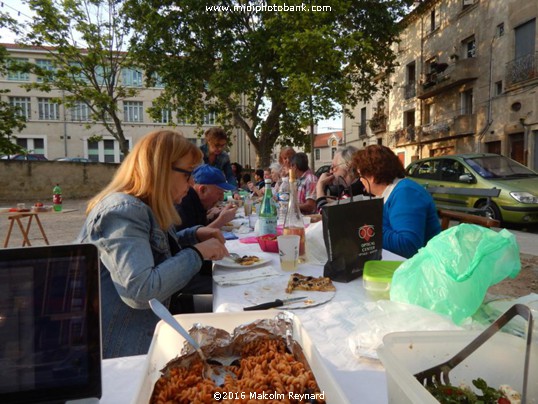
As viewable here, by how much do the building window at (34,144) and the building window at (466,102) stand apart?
34769 mm

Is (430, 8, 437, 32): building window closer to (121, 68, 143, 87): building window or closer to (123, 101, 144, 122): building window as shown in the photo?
(121, 68, 143, 87): building window

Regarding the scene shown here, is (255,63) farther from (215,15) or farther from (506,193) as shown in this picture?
(506,193)

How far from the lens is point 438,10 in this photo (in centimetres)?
2009

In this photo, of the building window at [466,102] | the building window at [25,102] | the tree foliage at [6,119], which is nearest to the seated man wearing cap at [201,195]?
the tree foliage at [6,119]

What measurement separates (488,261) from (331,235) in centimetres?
59

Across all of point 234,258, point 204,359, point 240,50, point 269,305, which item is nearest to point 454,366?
point 204,359

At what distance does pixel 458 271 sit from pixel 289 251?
0.78m

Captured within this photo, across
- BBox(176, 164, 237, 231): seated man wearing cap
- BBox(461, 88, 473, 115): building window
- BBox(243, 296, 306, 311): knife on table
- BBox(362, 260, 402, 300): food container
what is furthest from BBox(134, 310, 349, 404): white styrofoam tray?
BBox(461, 88, 473, 115): building window

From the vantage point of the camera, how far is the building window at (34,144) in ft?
110

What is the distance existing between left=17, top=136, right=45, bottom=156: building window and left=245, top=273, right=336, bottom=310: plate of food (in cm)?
3881

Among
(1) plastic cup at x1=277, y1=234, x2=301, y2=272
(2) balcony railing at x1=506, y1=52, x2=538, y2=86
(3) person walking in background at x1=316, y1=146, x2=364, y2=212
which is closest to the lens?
(1) plastic cup at x1=277, y1=234, x2=301, y2=272

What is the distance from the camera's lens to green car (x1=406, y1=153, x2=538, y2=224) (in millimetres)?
6730

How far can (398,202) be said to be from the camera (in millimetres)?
2273

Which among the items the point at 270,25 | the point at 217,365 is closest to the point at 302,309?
the point at 217,365
